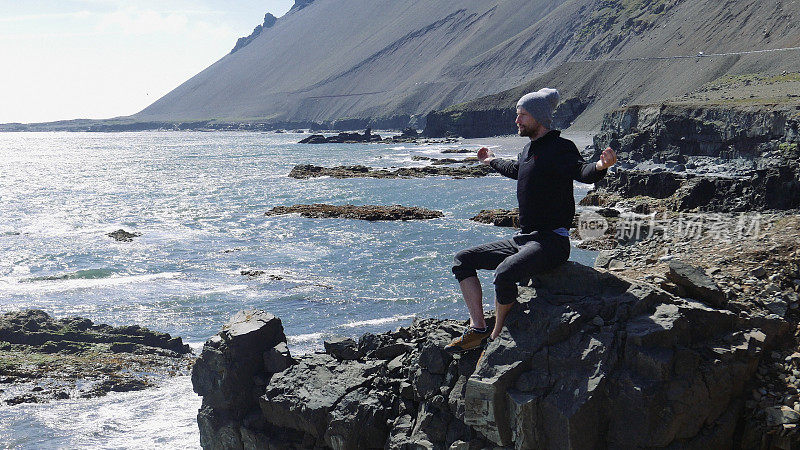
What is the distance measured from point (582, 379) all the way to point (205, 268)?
26913 millimetres

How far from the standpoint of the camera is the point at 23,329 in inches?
837

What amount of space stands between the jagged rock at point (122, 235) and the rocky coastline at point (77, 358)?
712 inches

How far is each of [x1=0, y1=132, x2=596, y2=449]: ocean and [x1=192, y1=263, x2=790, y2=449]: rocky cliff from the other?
7500mm

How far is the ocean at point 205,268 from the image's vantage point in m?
16.1

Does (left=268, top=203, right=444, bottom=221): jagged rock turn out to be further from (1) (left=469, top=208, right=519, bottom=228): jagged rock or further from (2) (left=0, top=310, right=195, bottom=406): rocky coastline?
(2) (left=0, top=310, right=195, bottom=406): rocky coastline

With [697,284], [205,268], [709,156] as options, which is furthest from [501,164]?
[709,156]

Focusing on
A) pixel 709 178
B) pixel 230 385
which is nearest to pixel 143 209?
pixel 709 178

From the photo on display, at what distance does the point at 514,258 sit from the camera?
7.20 metres

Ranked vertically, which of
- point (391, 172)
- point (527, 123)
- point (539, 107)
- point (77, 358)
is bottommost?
point (77, 358)

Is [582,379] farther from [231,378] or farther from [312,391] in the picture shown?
[231,378]

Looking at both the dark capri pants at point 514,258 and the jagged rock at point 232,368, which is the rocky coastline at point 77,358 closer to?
the jagged rock at point 232,368

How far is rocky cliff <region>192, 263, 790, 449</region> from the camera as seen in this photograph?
22.0 ft

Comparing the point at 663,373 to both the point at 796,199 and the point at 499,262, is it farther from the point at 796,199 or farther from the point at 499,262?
the point at 796,199

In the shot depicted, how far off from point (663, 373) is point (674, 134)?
49.3m
